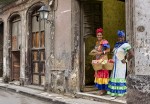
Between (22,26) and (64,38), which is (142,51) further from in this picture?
(22,26)

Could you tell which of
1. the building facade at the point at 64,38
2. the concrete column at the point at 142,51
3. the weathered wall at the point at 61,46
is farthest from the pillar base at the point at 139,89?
the weathered wall at the point at 61,46

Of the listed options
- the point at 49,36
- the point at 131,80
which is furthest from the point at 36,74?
the point at 131,80

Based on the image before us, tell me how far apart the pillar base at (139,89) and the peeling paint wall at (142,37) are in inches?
3.4

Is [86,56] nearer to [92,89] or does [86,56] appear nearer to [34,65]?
[92,89]

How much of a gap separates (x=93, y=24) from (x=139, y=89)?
19.8ft

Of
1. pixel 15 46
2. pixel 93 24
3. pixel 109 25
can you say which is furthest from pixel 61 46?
pixel 15 46

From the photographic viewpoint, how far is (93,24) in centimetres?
1027

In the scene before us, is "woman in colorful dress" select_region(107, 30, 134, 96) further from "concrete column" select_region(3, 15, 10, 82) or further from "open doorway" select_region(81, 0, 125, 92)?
"concrete column" select_region(3, 15, 10, 82)

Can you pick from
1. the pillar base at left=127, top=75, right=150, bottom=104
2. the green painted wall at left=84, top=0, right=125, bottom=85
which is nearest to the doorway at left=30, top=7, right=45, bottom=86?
the green painted wall at left=84, top=0, right=125, bottom=85

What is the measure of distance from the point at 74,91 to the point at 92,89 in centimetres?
78

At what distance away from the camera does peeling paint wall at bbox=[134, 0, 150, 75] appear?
168 inches

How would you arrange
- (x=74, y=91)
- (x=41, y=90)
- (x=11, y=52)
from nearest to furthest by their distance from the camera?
(x=74, y=91)
(x=41, y=90)
(x=11, y=52)

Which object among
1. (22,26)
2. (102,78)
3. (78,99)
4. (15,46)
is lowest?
(78,99)

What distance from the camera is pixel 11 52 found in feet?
50.2
